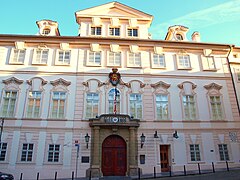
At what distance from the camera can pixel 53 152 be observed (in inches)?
744

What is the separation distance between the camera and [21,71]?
70.2ft


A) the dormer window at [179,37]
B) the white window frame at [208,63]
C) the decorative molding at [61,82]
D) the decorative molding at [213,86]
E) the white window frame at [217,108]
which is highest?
the dormer window at [179,37]

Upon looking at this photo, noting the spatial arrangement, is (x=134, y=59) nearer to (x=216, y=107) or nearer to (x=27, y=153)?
(x=216, y=107)

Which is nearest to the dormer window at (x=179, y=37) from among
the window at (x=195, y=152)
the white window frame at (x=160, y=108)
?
the white window frame at (x=160, y=108)

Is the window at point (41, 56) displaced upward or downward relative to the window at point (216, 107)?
upward

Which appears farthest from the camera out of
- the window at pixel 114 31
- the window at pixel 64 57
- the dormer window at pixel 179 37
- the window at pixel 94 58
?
the dormer window at pixel 179 37

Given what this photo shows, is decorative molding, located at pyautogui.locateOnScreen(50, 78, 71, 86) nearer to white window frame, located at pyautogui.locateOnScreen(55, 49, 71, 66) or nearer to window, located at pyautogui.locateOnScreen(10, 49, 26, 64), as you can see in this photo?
white window frame, located at pyautogui.locateOnScreen(55, 49, 71, 66)

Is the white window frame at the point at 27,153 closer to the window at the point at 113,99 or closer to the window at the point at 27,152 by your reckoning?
the window at the point at 27,152

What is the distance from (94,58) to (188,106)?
11.5 m

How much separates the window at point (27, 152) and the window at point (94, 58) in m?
10.2

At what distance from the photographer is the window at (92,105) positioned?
66.8 ft

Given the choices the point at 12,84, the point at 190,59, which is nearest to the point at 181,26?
the point at 190,59

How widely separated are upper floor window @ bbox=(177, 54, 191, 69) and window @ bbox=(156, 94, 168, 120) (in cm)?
435

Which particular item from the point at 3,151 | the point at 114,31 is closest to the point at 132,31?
the point at 114,31
